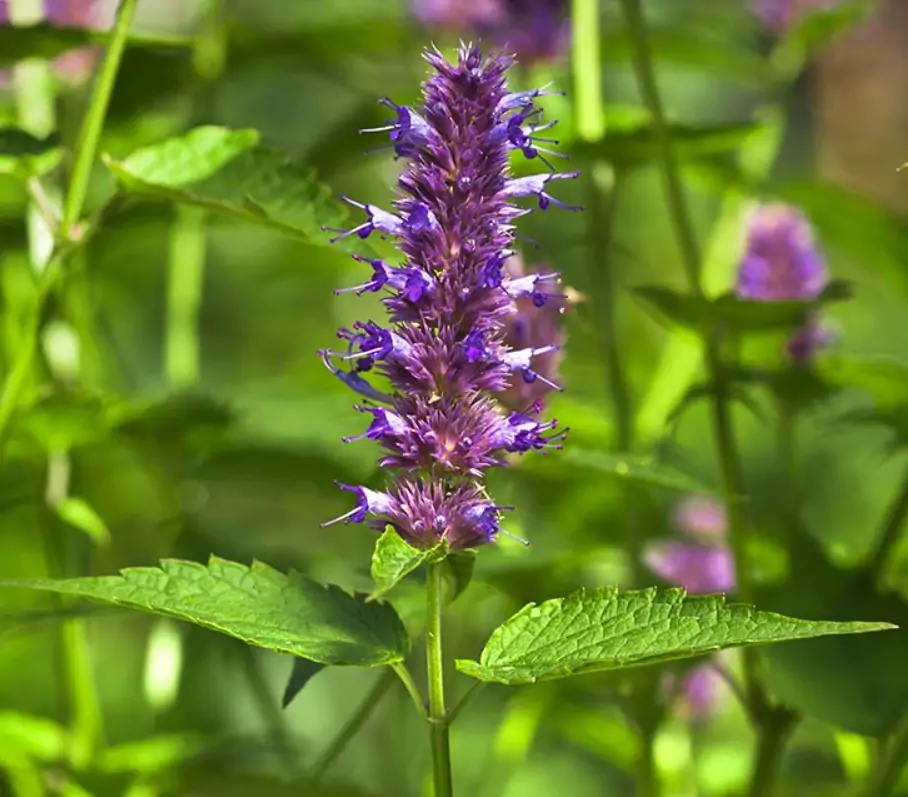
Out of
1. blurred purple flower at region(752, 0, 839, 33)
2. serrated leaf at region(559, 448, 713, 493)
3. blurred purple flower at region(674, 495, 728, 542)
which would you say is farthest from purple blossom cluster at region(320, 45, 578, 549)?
blurred purple flower at region(752, 0, 839, 33)

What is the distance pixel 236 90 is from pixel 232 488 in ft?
4.94

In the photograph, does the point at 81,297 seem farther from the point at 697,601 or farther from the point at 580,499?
the point at 697,601

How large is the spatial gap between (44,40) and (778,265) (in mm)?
720

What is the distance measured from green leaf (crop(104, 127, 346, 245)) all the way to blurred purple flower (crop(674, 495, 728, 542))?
793 millimetres

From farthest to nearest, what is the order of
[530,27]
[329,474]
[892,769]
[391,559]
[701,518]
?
1. [701,518]
2. [530,27]
3. [329,474]
4. [892,769]
5. [391,559]

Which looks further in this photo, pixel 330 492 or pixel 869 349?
pixel 869 349

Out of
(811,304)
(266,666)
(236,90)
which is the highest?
(236,90)

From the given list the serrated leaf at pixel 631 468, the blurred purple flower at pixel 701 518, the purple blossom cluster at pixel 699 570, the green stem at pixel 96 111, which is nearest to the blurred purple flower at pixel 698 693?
the purple blossom cluster at pixel 699 570

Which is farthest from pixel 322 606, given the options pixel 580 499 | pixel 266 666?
pixel 266 666

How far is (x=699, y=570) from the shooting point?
149 cm

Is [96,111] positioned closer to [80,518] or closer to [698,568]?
[80,518]

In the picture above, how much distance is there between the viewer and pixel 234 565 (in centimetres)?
75

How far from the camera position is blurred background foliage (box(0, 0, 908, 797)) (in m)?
1.13

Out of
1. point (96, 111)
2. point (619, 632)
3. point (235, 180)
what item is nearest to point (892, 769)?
point (619, 632)
